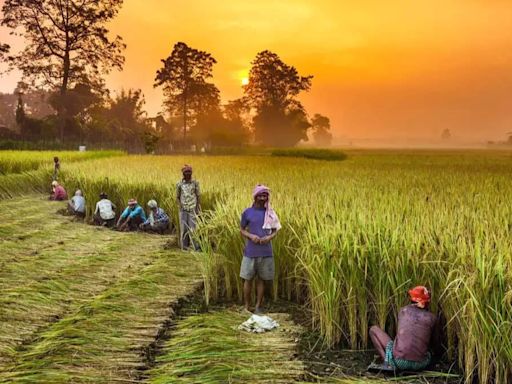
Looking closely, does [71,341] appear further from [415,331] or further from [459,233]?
[459,233]

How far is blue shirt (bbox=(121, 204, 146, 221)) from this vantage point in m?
12.0

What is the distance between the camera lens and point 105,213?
1250 centimetres

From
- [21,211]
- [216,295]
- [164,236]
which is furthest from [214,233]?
[21,211]

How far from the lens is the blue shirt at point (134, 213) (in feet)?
39.3

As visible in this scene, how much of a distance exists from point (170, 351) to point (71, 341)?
1.00 m

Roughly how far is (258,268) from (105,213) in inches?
282

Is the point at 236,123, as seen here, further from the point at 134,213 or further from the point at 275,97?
the point at 134,213

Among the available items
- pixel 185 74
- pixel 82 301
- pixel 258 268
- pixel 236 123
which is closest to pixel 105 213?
pixel 82 301

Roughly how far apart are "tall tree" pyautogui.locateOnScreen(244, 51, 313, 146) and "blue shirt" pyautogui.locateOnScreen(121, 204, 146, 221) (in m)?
64.5

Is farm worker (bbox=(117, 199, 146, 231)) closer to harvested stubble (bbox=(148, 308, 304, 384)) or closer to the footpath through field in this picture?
the footpath through field

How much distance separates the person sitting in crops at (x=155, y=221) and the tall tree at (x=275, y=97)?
64.7m

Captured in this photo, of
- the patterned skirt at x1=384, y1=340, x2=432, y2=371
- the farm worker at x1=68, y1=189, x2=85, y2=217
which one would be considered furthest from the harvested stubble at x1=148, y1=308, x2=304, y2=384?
the farm worker at x1=68, y1=189, x2=85, y2=217

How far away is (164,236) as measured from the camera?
11.5m

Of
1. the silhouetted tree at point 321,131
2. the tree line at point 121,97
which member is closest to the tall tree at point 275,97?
the tree line at point 121,97
